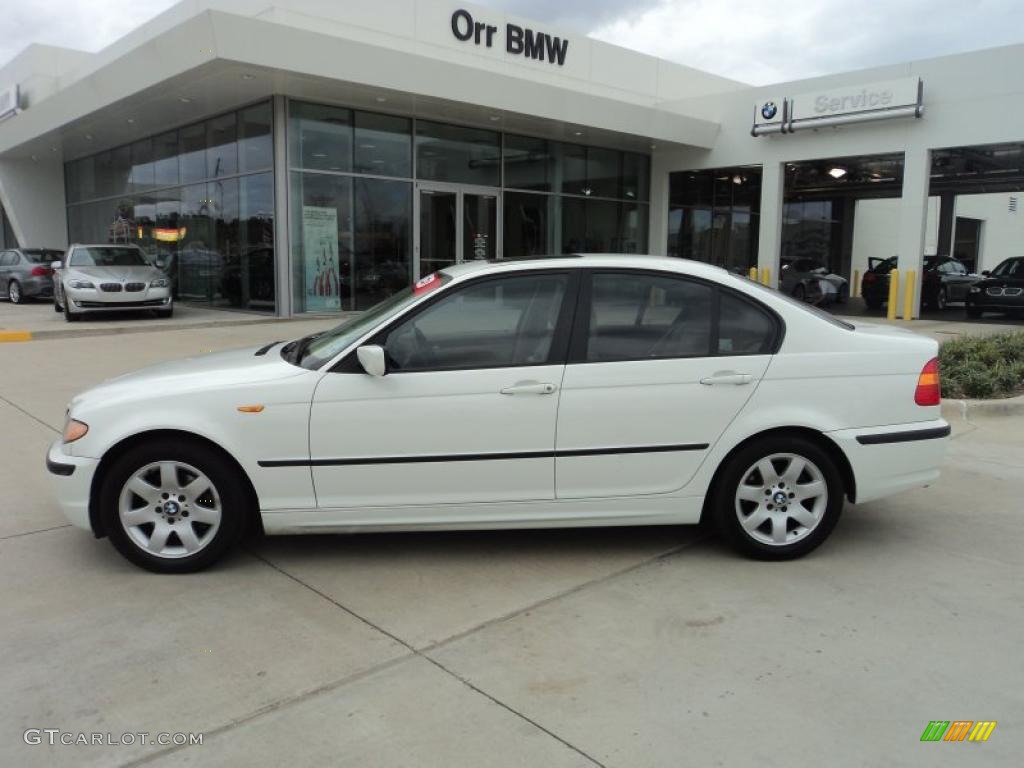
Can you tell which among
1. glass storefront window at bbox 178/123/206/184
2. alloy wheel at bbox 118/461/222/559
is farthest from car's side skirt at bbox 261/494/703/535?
glass storefront window at bbox 178/123/206/184

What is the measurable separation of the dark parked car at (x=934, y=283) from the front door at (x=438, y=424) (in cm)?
1920

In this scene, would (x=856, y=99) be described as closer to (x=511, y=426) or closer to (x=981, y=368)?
(x=981, y=368)

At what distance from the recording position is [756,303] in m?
4.31

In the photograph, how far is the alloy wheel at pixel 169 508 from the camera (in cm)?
403

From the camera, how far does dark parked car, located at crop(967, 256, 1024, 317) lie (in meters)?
18.7

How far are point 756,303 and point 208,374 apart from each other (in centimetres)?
288

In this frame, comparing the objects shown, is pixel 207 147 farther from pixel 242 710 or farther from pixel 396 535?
pixel 242 710

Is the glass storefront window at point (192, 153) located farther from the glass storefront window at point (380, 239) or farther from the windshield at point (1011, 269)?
the windshield at point (1011, 269)

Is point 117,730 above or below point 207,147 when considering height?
below

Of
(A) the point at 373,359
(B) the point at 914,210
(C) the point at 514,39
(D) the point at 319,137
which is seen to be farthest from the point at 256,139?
(A) the point at 373,359

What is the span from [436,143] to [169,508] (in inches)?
631

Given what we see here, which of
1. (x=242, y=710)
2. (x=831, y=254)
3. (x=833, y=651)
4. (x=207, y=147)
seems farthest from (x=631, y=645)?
(x=831, y=254)

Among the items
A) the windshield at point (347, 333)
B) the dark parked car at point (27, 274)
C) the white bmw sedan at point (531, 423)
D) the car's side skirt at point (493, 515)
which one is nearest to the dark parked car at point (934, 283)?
the white bmw sedan at point (531, 423)

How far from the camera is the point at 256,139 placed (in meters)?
17.2
